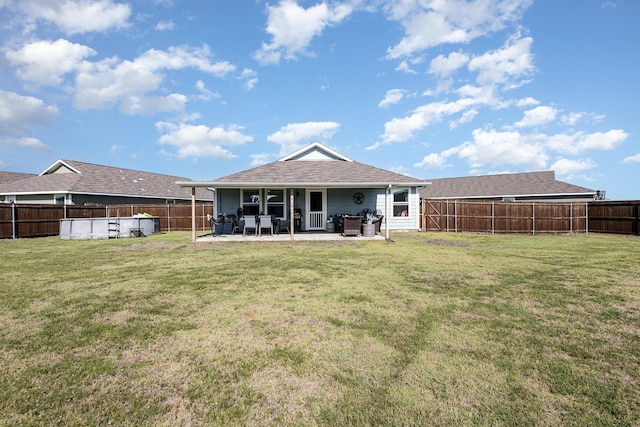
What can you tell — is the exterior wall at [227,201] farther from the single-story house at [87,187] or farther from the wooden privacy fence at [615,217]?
the wooden privacy fence at [615,217]

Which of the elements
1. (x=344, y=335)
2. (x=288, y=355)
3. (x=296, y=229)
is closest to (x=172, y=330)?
(x=288, y=355)

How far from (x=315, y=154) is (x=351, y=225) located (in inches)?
254

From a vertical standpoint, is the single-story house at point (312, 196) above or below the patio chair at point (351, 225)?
above

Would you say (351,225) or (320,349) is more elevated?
(351,225)

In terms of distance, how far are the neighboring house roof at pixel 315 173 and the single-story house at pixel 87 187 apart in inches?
230

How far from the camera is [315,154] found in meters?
17.6

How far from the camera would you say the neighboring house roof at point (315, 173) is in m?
13.0

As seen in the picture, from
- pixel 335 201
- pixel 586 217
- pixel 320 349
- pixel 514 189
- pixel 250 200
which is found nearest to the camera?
pixel 320 349

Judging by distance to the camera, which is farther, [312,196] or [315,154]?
[315,154]

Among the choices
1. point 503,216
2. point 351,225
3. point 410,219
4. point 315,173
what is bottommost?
point 351,225

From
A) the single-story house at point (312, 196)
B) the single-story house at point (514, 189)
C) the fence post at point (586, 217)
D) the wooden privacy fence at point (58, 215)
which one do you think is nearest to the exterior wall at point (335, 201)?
the single-story house at point (312, 196)

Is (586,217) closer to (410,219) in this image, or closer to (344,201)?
(410,219)

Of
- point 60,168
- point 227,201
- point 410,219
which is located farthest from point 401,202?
point 60,168

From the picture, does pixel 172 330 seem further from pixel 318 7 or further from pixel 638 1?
pixel 638 1
